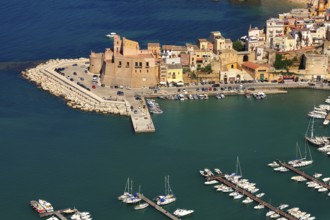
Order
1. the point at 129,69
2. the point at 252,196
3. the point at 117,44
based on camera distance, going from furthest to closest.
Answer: the point at 117,44, the point at 129,69, the point at 252,196

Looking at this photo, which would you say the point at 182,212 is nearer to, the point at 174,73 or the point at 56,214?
the point at 56,214

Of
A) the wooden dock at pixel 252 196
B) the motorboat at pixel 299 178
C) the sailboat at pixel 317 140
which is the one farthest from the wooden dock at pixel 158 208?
the sailboat at pixel 317 140

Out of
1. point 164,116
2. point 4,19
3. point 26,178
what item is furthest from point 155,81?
point 4,19

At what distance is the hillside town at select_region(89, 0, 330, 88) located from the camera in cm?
6034

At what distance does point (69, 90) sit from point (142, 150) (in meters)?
12.7

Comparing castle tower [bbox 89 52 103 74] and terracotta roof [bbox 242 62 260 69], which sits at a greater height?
castle tower [bbox 89 52 103 74]

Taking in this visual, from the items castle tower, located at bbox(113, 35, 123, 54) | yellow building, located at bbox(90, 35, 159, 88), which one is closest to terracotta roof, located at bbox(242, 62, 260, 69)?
yellow building, located at bbox(90, 35, 159, 88)

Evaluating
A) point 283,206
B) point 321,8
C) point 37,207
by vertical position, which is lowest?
point 283,206

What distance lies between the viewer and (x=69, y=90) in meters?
59.9

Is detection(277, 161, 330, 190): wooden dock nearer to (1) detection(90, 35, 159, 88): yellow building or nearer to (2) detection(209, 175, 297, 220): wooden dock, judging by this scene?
(2) detection(209, 175, 297, 220): wooden dock

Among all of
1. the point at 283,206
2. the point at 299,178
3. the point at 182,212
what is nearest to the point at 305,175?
the point at 299,178

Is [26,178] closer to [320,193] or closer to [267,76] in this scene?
[320,193]

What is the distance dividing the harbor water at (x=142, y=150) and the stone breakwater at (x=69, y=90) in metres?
0.74

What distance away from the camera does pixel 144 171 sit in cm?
4612
